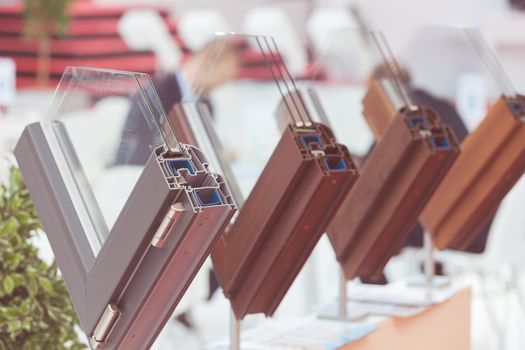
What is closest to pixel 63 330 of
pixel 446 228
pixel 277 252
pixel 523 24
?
pixel 277 252

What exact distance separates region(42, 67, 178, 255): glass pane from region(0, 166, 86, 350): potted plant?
22 centimetres

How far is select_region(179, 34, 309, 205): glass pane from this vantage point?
200cm

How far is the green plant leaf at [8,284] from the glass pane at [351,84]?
2.71 feet

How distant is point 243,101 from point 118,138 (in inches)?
231

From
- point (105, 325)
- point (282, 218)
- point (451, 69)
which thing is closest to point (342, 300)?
point (282, 218)

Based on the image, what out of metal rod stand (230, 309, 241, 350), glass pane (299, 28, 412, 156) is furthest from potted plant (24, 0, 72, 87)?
metal rod stand (230, 309, 241, 350)

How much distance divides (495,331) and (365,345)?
240 cm

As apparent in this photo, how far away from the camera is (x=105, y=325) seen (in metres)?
1.58

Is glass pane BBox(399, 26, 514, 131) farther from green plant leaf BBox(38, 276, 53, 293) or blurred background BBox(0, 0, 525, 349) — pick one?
green plant leaf BBox(38, 276, 53, 293)

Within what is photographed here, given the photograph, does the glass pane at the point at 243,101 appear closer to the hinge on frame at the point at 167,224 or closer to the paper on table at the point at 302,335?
the paper on table at the point at 302,335

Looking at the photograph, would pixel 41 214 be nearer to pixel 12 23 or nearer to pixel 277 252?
pixel 277 252

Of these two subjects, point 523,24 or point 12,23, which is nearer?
point 523,24

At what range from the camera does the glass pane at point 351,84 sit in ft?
7.95

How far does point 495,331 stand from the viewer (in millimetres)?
4406
